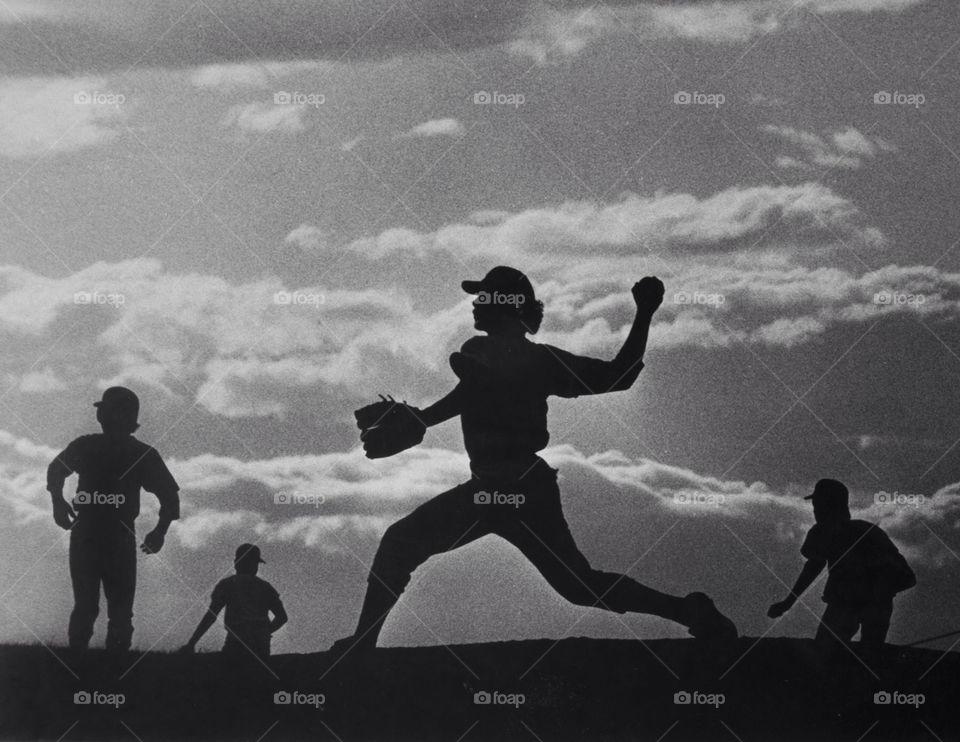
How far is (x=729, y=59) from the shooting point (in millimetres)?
4078

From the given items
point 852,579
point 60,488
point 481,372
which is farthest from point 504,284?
point 60,488

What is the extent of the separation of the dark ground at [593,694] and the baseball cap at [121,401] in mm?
957

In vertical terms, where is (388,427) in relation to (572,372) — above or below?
below

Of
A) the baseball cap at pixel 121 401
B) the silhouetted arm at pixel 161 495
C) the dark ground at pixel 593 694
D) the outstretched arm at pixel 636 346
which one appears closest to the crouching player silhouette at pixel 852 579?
the dark ground at pixel 593 694

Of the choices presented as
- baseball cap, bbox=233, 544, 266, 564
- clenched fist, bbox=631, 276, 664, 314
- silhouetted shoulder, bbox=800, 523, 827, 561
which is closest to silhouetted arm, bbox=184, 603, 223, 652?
baseball cap, bbox=233, 544, 266, 564

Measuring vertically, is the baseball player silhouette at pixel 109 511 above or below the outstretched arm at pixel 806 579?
above

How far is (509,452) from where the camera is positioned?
3.99 m

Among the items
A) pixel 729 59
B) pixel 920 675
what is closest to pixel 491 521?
pixel 920 675

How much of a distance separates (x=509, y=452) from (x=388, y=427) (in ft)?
1.55

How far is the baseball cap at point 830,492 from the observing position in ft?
13.1

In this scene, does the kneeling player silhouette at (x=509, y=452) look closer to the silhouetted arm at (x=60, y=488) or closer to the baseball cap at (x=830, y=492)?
the baseball cap at (x=830, y=492)

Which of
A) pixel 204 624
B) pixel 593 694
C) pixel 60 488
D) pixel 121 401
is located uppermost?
pixel 121 401

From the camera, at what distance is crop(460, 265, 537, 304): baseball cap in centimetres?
404

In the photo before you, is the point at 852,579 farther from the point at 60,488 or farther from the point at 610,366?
the point at 60,488
